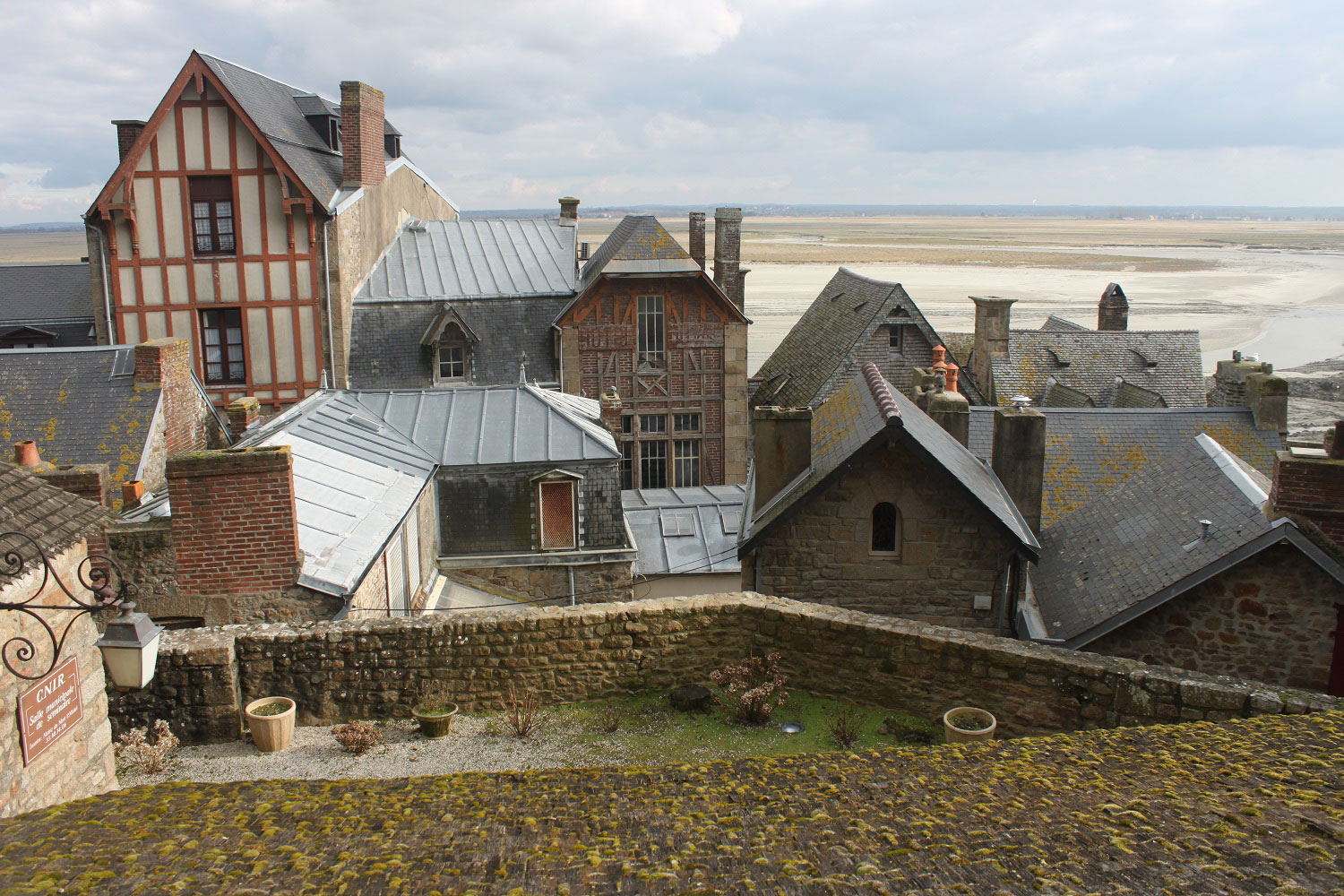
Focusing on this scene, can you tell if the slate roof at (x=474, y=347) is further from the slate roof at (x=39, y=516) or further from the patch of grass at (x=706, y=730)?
the slate roof at (x=39, y=516)

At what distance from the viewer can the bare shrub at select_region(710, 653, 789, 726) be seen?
916 centimetres

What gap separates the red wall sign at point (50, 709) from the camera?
6.10 meters

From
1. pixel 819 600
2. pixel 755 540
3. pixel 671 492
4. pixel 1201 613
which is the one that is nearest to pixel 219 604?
pixel 755 540

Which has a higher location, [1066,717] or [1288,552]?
[1288,552]

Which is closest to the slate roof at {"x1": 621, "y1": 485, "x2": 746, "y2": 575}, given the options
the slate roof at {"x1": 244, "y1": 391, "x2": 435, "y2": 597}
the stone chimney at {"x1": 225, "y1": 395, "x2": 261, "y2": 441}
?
the slate roof at {"x1": 244, "y1": 391, "x2": 435, "y2": 597}

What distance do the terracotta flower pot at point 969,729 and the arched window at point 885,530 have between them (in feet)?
11.6

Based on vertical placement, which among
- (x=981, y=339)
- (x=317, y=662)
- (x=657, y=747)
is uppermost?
(x=981, y=339)

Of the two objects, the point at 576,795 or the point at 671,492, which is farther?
the point at 671,492

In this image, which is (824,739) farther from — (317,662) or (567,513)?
(567,513)

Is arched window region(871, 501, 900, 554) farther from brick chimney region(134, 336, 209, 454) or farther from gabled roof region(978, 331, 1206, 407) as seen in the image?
gabled roof region(978, 331, 1206, 407)

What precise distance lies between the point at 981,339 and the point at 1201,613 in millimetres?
19621

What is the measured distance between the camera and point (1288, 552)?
10.3 m

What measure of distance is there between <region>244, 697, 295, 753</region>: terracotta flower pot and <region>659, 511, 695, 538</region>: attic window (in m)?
12.1

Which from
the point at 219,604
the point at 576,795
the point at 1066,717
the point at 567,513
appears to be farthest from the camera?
the point at 567,513
